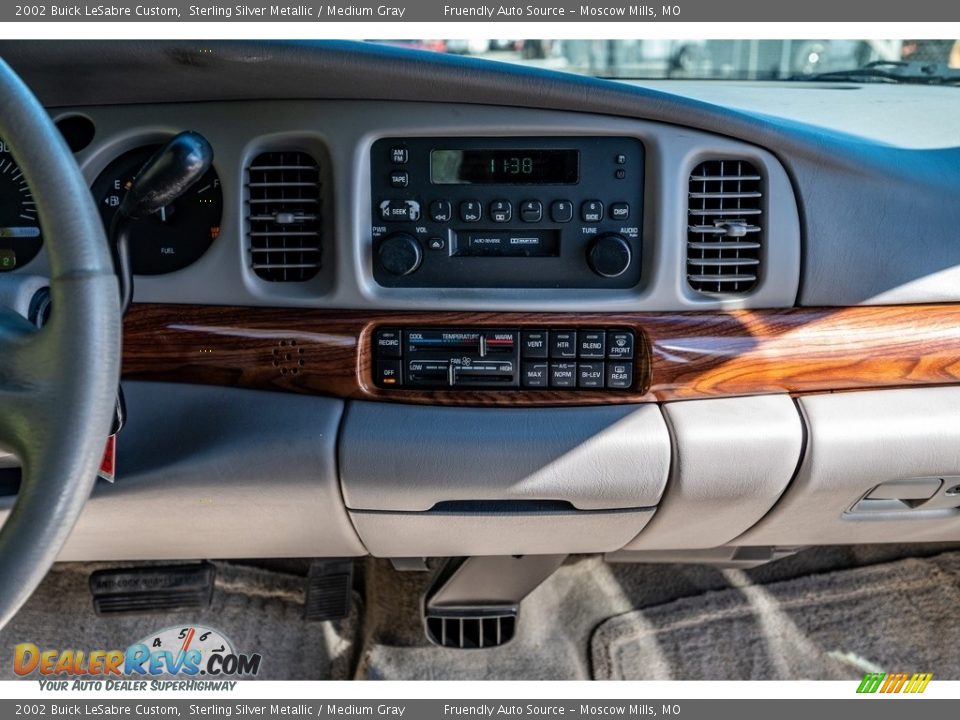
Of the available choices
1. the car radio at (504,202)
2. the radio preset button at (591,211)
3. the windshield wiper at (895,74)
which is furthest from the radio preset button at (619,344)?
the windshield wiper at (895,74)

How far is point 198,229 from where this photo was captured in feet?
4.58

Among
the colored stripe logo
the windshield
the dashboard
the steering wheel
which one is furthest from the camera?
the colored stripe logo

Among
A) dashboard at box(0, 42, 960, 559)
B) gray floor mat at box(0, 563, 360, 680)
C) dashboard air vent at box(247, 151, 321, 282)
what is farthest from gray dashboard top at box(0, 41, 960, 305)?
gray floor mat at box(0, 563, 360, 680)

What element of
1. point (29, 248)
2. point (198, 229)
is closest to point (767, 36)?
point (198, 229)

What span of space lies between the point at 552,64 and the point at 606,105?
1.05 feet

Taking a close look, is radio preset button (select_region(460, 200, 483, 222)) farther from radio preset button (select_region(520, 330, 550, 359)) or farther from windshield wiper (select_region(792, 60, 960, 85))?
windshield wiper (select_region(792, 60, 960, 85))

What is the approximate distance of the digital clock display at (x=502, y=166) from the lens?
4.41 ft

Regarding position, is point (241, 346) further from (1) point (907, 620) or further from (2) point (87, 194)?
(1) point (907, 620)

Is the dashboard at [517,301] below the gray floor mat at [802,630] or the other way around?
the other way around

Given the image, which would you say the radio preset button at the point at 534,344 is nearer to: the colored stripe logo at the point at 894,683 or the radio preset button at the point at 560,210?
the radio preset button at the point at 560,210

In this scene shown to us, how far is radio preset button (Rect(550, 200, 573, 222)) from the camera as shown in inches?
53.2

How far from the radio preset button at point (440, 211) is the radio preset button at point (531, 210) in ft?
0.41

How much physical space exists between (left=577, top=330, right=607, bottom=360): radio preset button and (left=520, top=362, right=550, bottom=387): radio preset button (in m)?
0.07

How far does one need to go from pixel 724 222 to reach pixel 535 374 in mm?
422
